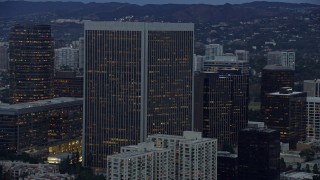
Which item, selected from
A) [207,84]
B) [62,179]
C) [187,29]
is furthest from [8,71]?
[62,179]

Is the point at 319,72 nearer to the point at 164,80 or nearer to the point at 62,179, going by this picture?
the point at 164,80

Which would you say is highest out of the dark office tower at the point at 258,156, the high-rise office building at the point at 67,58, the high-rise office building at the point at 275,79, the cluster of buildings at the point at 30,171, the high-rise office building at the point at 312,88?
the high-rise office building at the point at 67,58

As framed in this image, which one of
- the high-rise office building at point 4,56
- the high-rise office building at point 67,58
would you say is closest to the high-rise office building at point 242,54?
the high-rise office building at point 67,58

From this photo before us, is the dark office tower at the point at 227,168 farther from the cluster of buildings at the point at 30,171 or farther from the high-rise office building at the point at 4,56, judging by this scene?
the high-rise office building at the point at 4,56

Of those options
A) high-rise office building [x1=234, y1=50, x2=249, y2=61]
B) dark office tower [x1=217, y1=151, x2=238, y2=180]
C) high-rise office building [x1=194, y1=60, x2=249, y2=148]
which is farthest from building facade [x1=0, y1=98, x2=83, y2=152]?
high-rise office building [x1=234, y1=50, x2=249, y2=61]

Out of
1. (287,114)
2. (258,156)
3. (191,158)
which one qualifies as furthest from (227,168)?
(287,114)

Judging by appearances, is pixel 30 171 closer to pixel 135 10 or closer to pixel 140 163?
pixel 140 163

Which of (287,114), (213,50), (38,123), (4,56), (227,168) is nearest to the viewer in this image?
(227,168)
